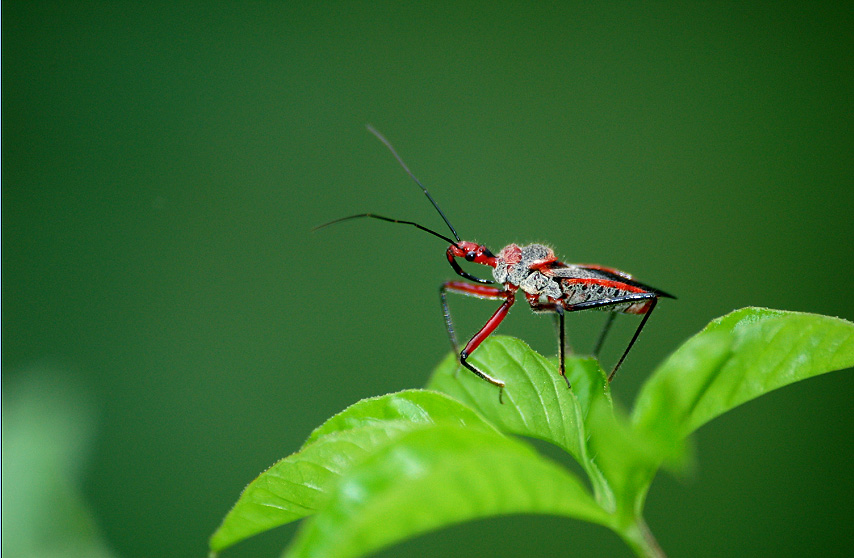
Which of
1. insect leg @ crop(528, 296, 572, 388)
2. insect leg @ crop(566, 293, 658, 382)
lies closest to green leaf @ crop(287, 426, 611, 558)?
insect leg @ crop(528, 296, 572, 388)

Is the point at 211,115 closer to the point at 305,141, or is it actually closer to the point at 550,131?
the point at 305,141

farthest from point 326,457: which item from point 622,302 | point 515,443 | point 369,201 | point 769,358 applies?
point 369,201

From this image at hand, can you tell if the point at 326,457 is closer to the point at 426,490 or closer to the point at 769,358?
the point at 426,490

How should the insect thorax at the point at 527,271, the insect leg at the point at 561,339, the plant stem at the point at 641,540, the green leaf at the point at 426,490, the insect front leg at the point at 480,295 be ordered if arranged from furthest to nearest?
the insect thorax at the point at 527,271
the insect front leg at the point at 480,295
the insect leg at the point at 561,339
the plant stem at the point at 641,540
the green leaf at the point at 426,490

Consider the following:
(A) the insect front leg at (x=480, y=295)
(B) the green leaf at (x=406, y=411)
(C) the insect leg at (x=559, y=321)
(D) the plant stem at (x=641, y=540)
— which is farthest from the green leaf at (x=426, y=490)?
(A) the insect front leg at (x=480, y=295)

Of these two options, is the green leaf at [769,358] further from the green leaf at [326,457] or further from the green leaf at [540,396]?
the green leaf at [326,457]

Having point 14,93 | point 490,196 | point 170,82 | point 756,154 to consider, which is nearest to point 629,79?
point 756,154
